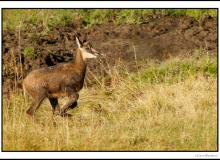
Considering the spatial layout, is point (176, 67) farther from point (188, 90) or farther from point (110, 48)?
point (110, 48)

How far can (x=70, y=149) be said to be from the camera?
426 inches

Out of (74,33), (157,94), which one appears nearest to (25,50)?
(74,33)

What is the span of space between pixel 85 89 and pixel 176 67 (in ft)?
6.87

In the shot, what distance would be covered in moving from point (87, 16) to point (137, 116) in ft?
27.1

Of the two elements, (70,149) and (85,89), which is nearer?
(70,149)

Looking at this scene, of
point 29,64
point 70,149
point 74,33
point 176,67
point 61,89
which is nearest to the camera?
point 70,149

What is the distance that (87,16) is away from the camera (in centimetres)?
2048

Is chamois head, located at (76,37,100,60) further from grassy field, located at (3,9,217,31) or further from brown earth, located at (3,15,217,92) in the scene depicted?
grassy field, located at (3,9,217,31)

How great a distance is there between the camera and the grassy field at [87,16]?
19.9 meters

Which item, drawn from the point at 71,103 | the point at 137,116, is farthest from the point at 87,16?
the point at 137,116

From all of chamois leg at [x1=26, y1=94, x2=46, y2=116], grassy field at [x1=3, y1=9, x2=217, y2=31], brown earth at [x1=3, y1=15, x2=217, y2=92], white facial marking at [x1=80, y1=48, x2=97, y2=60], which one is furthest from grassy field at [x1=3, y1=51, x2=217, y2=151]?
grassy field at [x1=3, y1=9, x2=217, y2=31]

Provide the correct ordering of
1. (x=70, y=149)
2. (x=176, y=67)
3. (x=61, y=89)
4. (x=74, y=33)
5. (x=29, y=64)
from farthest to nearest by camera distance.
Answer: (x=74, y=33), (x=29, y=64), (x=176, y=67), (x=61, y=89), (x=70, y=149)

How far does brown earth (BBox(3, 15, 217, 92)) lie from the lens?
17520 mm

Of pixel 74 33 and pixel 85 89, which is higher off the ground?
pixel 74 33
